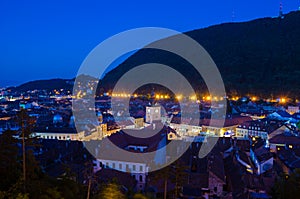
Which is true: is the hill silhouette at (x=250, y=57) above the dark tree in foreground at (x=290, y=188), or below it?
above

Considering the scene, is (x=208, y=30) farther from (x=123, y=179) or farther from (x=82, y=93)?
(x=123, y=179)

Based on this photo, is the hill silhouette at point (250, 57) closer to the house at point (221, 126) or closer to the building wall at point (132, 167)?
the house at point (221, 126)

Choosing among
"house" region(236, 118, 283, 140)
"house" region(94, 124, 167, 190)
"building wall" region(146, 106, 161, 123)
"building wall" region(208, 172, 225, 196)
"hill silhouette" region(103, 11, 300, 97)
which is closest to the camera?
"building wall" region(208, 172, 225, 196)

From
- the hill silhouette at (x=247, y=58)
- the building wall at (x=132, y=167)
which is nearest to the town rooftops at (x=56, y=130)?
the building wall at (x=132, y=167)

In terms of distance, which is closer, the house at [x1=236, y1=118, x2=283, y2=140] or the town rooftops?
the house at [x1=236, y1=118, x2=283, y2=140]

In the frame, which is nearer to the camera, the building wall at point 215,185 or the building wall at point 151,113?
the building wall at point 215,185

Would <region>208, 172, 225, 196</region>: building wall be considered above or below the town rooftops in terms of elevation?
below

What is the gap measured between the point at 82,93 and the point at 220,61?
50420 mm

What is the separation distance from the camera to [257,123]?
114 ft

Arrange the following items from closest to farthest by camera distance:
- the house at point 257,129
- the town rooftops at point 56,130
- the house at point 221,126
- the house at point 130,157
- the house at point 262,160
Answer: the house at point 130,157 → the house at point 262,160 → the house at point 257,129 → the town rooftops at point 56,130 → the house at point 221,126

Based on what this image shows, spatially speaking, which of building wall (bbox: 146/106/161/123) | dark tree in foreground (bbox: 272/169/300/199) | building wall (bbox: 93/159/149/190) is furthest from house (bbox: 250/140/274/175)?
building wall (bbox: 146/106/161/123)

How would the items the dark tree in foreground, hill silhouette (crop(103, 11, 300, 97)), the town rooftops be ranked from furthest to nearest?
hill silhouette (crop(103, 11, 300, 97))
the town rooftops
the dark tree in foreground

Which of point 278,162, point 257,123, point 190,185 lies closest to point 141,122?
point 257,123

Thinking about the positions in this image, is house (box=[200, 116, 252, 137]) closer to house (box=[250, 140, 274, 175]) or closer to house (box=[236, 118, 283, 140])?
house (box=[236, 118, 283, 140])
